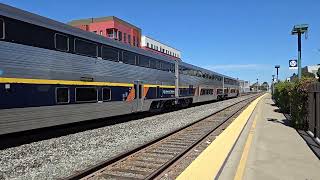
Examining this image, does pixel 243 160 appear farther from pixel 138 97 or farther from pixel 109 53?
pixel 138 97

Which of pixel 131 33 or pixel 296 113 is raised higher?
pixel 131 33

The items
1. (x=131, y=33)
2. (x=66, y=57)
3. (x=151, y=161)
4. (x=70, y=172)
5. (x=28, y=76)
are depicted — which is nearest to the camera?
(x=70, y=172)

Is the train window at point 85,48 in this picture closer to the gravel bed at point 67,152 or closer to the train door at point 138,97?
the gravel bed at point 67,152

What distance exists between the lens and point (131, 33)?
84.6m

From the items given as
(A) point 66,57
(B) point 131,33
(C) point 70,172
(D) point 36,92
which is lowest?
(C) point 70,172

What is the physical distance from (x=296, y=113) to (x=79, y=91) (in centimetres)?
848

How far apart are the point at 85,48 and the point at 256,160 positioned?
8.44m

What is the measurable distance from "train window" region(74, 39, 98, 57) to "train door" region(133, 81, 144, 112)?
4.35 metres

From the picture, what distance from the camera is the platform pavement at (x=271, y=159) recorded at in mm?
7977

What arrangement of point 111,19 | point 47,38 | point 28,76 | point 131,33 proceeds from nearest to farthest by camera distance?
point 28,76 → point 47,38 → point 111,19 → point 131,33

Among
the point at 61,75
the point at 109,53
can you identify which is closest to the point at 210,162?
the point at 61,75

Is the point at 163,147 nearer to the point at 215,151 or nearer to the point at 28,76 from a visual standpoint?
the point at 215,151

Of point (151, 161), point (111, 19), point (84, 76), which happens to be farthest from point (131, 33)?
point (151, 161)

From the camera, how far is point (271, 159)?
9.55m
